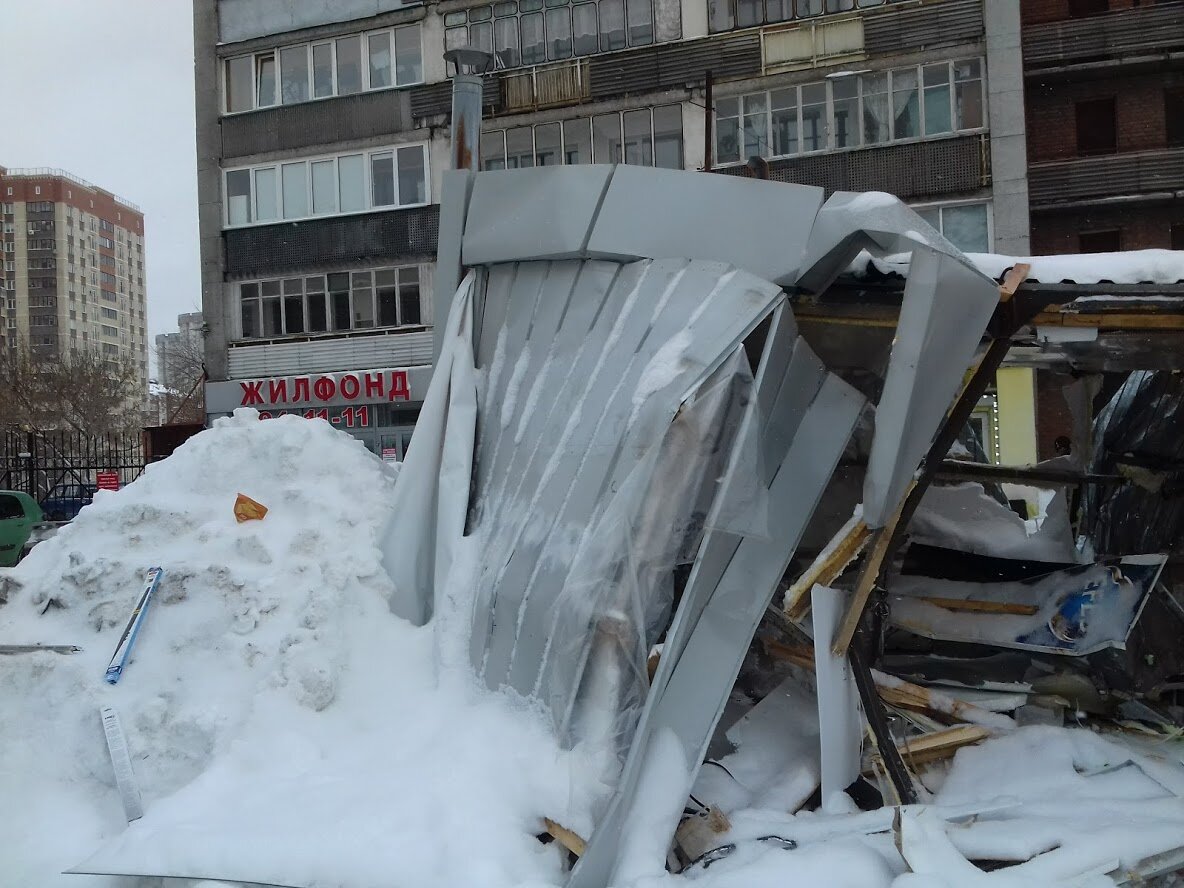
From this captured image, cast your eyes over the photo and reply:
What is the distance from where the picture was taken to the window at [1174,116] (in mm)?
21000

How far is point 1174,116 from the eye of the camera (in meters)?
21.1

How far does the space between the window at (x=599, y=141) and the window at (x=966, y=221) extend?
5.20 metres

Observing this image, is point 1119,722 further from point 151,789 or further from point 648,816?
point 151,789

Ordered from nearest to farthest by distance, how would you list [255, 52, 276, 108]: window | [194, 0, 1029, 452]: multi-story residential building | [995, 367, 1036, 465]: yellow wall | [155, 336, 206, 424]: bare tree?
[194, 0, 1029, 452]: multi-story residential building
[995, 367, 1036, 465]: yellow wall
[255, 52, 276, 108]: window
[155, 336, 206, 424]: bare tree

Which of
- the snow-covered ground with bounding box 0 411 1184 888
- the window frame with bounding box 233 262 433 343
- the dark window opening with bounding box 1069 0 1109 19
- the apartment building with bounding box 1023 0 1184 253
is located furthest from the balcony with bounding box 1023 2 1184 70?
the snow-covered ground with bounding box 0 411 1184 888

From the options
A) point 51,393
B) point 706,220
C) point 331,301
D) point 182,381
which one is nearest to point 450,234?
point 706,220

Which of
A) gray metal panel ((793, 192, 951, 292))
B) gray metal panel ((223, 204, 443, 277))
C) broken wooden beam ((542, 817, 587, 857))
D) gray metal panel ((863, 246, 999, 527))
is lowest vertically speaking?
broken wooden beam ((542, 817, 587, 857))

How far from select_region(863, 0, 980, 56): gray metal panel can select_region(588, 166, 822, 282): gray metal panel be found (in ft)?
53.0

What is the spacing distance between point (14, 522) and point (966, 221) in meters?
17.5

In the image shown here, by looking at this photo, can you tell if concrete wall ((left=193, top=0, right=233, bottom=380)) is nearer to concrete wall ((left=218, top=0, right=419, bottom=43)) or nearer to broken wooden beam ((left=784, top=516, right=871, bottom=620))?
concrete wall ((left=218, top=0, right=419, bottom=43))

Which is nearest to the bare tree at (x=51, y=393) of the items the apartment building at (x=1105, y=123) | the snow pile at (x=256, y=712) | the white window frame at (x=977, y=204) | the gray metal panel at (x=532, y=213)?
the white window frame at (x=977, y=204)

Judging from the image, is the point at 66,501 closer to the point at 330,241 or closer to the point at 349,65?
the point at 330,241

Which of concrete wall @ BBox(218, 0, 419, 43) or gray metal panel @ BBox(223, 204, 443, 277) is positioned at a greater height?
concrete wall @ BBox(218, 0, 419, 43)

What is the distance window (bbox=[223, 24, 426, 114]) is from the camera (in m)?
21.6
